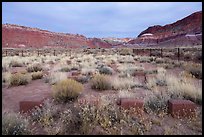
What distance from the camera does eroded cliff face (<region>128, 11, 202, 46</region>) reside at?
7495 centimetres

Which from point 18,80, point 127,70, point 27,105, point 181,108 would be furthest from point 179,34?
point 27,105

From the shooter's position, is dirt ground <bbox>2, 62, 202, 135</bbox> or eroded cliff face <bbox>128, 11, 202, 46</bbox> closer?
dirt ground <bbox>2, 62, 202, 135</bbox>

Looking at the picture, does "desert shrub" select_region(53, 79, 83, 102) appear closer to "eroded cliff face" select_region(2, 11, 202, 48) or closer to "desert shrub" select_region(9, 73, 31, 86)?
"desert shrub" select_region(9, 73, 31, 86)

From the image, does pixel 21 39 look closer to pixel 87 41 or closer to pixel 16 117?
pixel 87 41

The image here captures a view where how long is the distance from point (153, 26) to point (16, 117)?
462ft

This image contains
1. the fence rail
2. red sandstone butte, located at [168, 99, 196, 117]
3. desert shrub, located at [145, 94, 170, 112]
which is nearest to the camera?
red sandstone butte, located at [168, 99, 196, 117]

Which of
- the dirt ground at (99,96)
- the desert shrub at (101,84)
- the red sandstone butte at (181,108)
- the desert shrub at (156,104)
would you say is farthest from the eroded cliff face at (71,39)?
the red sandstone butte at (181,108)

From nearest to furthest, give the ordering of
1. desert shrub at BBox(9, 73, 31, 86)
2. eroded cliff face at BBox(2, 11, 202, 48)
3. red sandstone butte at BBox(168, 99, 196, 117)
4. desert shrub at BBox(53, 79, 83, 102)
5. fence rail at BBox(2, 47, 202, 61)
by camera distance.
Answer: red sandstone butte at BBox(168, 99, 196, 117) → desert shrub at BBox(53, 79, 83, 102) → desert shrub at BBox(9, 73, 31, 86) → fence rail at BBox(2, 47, 202, 61) → eroded cliff face at BBox(2, 11, 202, 48)

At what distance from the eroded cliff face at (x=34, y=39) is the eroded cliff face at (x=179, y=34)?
19.1 m

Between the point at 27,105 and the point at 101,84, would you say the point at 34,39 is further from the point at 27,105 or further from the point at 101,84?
the point at 27,105

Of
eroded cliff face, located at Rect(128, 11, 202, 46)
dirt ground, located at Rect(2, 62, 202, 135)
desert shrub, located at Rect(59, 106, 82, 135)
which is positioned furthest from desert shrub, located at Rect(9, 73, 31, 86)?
eroded cliff face, located at Rect(128, 11, 202, 46)

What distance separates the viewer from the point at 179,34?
85.5 meters

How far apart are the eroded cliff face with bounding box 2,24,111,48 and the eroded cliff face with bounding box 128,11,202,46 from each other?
62.5ft

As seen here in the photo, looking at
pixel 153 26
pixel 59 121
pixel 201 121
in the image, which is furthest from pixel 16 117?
pixel 153 26
